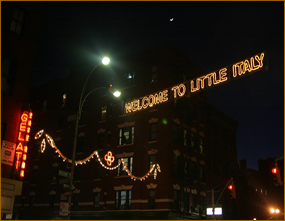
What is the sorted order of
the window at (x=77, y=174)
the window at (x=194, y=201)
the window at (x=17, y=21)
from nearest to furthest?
the window at (x=17, y=21)
the window at (x=194, y=201)
the window at (x=77, y=174)

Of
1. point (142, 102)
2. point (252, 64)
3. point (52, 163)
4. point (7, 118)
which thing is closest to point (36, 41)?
point (7, 118)

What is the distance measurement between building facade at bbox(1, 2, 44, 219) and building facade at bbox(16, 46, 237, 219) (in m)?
12.0

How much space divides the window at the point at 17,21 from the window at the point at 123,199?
22.3 m

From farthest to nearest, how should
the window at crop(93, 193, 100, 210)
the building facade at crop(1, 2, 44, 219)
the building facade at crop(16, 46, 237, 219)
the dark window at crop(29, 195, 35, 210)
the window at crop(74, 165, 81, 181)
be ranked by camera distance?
the dark window at crop(29, 195, 35, 210) < the window at crop(74, 165, 81, 181) < the window at crop(93, 193, 100, 210) < the building facade at crop(16, 46, 237, 219) < the building facade at crop(1, 2, 44, 219)

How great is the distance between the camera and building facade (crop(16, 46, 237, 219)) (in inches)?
1417

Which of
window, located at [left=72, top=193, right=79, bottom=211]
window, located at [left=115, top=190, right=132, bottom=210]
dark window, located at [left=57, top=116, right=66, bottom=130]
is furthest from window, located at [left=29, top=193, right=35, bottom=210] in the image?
window, located at [left=115, top=190, right=132, bottom=210]

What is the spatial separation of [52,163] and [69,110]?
26.0 feet

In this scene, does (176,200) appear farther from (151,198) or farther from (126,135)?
(126,135)

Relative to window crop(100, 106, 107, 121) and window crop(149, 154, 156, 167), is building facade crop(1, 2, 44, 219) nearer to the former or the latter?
window crop(149, 154, 156, 167)

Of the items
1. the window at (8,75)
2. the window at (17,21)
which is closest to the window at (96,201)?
the window at (8,75)

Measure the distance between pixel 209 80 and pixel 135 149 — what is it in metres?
20.2

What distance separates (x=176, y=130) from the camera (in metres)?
38.1

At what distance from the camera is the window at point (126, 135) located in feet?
129

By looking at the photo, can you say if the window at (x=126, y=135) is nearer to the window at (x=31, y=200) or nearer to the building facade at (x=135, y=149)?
the building facade at (x=135, y=149)
